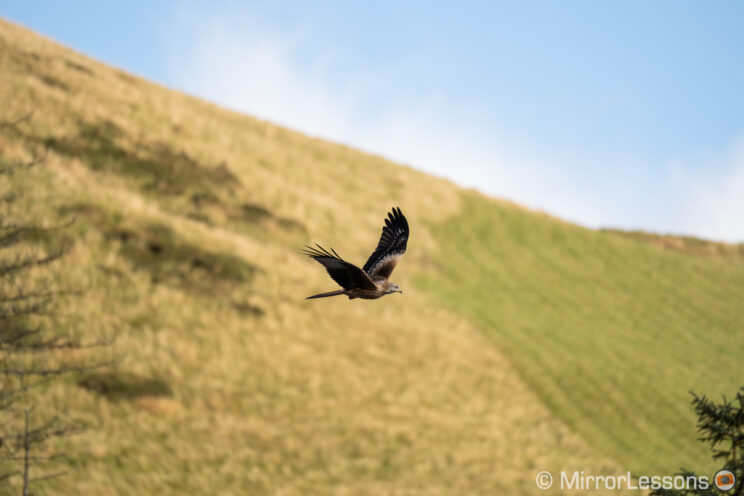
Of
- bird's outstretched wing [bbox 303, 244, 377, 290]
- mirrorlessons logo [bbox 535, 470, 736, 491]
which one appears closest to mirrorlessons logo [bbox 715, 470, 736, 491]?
bird's outstretched wing [bbox 303, 244, 377, 290]

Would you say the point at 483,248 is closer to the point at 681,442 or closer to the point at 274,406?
the point at 681,442

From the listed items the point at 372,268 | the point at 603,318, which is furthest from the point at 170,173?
the point at 372,268

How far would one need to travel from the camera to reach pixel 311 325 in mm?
29781

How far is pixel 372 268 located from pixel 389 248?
0.67 m

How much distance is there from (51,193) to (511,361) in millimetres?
23055

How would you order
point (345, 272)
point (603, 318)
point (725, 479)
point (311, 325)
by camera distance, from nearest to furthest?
→ point (345, 272) → point (725, 479) → point (311, 325) → point (603, 318)

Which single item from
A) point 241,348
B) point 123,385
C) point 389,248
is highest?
point 241,348

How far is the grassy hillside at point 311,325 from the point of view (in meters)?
22.0

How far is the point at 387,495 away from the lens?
66.6 feet

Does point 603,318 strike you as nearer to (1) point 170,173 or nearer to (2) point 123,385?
(1) point 170,173

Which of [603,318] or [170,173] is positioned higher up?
[170,173]

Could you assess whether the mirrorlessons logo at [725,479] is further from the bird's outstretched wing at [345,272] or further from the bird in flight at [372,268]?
the bird's outstretched wing at [345,272]

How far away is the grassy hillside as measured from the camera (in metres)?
22.0

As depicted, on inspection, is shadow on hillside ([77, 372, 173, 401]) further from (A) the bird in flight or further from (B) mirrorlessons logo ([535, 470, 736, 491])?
(A) the bird in flight
